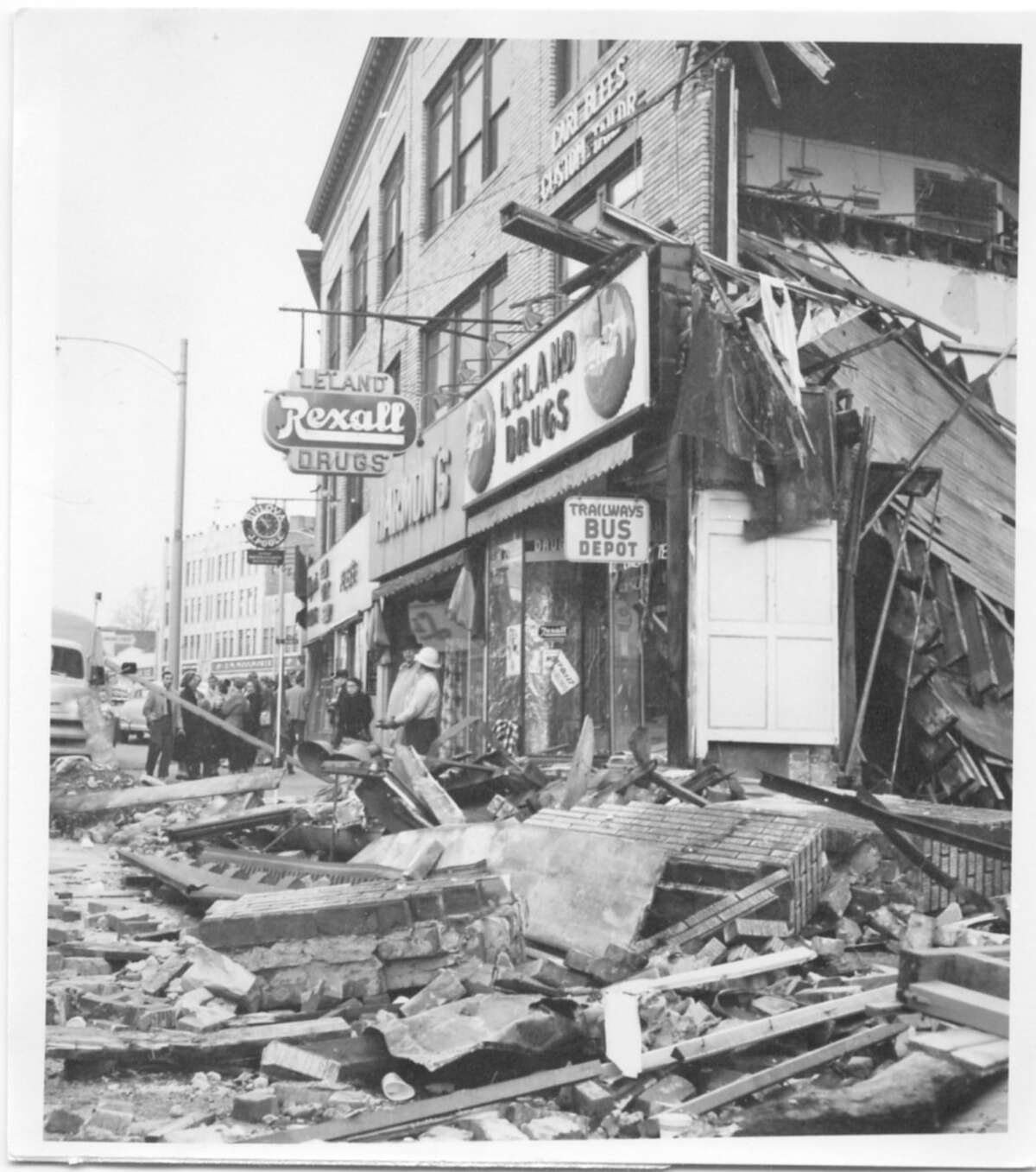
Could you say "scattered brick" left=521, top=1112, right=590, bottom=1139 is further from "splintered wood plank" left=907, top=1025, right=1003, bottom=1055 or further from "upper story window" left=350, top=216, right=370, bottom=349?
"upper story window" left=350, top=216, right=370, bottom=349

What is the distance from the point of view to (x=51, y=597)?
551 cm

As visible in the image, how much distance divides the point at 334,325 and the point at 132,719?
8.58ft

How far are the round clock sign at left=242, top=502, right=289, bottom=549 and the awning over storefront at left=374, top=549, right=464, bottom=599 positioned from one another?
377cm

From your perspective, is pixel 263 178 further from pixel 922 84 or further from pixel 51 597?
pixel 922 84

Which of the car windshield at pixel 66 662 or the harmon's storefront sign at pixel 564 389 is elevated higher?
the harmon's storefront sign at pixel 564 389

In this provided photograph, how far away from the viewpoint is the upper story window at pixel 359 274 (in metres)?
7.84

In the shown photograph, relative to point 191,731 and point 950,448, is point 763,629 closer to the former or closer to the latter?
point 950,448

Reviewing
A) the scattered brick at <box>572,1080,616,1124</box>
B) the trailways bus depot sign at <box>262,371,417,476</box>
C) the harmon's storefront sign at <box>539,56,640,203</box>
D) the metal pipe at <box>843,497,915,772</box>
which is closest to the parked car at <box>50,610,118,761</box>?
the trailways bus depot sign at <box>262,371,417,476</box>

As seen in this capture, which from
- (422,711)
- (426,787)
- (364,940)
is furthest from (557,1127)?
(422,711)

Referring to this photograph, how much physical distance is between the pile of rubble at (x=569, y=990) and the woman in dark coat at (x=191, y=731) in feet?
4.92

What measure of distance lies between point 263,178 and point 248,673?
9.83 ft

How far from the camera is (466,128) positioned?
29.1ft

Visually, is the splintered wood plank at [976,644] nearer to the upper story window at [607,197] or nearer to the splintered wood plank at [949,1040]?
the splintered wood plank at [949,1040]

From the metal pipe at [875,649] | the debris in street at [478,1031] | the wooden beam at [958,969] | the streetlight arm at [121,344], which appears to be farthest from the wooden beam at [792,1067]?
the streetlight arm at [121,344]
